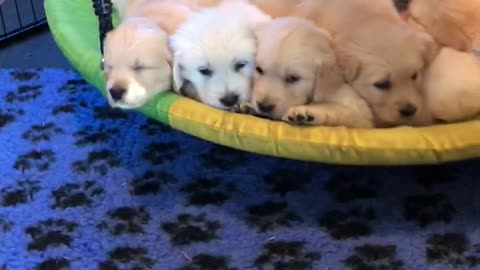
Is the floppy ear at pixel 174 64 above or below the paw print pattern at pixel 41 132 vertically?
above

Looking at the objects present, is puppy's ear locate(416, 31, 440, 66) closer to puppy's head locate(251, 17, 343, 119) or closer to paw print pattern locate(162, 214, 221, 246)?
puppy's head locate(251, 17, 343, 119)

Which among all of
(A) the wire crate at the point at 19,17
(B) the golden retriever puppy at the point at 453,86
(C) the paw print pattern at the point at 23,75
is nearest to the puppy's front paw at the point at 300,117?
(B) the golden retriever puppy at the point at 453,86

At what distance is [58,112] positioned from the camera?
2.93m

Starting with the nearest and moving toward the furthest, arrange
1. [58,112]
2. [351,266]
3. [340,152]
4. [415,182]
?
[340,152] → [351,266] → [415,182] → [58,112]

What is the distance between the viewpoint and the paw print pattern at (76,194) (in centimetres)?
241

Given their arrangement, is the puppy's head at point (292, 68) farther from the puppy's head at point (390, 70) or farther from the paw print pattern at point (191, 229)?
the paw print pattern at point (191, 229)

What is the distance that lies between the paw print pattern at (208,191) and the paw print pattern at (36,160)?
1.64 ft

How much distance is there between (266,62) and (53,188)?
84 cm

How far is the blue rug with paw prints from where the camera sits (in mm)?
2164

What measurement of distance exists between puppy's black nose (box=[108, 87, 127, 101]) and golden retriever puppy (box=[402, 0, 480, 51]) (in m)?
0.88

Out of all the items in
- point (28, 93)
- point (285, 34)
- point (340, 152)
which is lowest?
point (28, 93)

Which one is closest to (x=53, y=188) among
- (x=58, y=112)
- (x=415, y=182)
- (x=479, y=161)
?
(x=58, y=112)

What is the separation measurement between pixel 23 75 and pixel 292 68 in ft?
4.96

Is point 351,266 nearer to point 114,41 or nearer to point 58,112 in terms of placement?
point 114,41
